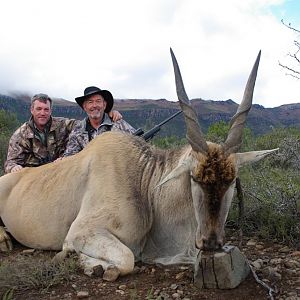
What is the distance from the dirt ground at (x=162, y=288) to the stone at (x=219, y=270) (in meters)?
0.05

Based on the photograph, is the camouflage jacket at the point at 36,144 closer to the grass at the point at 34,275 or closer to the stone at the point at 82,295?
the grass at the point at 34,275

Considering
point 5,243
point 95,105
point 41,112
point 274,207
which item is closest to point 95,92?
point 95,105

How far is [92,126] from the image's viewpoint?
22.1 feet

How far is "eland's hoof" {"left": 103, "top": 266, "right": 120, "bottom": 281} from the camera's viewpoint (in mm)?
3938

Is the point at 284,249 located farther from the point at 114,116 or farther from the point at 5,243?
the point at 114,116

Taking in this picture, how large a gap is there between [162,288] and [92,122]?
3.36m

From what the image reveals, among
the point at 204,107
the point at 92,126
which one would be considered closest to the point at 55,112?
the point at 204,107

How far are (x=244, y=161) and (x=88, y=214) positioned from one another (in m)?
1.49

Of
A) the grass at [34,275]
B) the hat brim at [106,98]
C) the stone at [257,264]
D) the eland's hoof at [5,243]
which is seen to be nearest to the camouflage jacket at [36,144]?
the hat brim at [106,98]

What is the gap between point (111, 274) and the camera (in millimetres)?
3945

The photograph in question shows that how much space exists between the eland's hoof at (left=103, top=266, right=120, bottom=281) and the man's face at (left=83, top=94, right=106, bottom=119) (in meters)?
2.99

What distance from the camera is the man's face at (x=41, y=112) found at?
687 cm

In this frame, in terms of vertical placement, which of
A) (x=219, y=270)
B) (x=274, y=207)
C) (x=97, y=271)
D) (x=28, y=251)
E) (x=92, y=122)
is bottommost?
(x=28, y=251)

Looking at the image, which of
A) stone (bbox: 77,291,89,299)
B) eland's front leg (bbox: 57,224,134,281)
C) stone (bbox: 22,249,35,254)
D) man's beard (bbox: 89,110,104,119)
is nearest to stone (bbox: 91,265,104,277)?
eland's front leg (bbox: 57,224,134,281)
